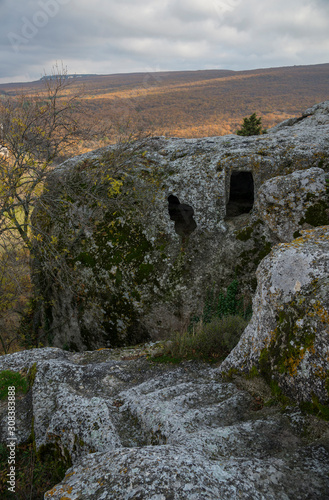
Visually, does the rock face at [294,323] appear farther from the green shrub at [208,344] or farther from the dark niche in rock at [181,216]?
the dark niche in rock at [181,216]

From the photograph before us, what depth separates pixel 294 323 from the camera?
12.6 feet

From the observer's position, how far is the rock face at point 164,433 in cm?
268

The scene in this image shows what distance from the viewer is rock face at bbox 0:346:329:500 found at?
2684 mm

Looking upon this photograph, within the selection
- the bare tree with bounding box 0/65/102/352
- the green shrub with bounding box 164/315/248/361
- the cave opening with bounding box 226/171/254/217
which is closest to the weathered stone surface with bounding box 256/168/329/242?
the cave opening with bounding box 226/171/254/217

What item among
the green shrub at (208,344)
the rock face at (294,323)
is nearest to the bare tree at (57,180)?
the green shrub at (208,344)

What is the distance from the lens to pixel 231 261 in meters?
8.72

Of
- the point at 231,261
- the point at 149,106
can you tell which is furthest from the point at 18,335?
the point at 149,106

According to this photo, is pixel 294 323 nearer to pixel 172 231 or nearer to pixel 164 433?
pixel 164 433

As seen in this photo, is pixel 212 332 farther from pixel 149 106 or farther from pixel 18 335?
pixel 149 106

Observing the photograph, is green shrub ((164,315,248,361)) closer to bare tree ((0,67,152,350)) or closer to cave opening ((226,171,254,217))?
bare tree ((0,67,152,350))

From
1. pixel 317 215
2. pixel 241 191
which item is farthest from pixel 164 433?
pixel 241 191

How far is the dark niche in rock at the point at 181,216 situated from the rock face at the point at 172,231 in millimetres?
51

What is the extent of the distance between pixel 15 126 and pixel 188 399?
935cm

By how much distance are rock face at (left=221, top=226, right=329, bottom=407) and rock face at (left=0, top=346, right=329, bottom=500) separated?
0.33 meters
